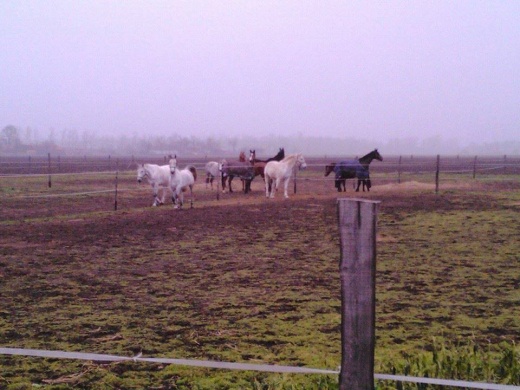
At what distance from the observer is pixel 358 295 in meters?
2.26

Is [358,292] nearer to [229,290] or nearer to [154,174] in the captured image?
[229,290]

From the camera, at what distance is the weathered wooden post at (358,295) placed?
88.4 inches

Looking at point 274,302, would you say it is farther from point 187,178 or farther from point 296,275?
point 187,178

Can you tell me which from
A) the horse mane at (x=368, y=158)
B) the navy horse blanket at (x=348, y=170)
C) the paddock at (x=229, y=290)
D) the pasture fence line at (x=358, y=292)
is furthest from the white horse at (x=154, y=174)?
the pasture fence line at (x=358, y=292)

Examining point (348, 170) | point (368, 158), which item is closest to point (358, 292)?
point (348, 170)

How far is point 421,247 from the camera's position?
8844mm

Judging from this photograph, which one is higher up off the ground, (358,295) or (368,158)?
(368,158)

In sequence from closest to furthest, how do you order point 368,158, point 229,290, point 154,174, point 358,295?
point 358,295 → point 229,290 → point 154,174 → point 368,158

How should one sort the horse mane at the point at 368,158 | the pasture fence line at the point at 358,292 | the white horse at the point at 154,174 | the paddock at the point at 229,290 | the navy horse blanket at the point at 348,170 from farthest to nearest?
the horse mane at the point at 368,158 < the navy horse blanket at the point at 348,170 < the white horse at the point at 154,174 < the paddock at the point at 229,290 < the pasture fence line at the point at 358,292

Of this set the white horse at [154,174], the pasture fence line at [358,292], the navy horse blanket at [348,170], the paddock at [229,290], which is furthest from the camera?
the navy horse blanket at [348,170]

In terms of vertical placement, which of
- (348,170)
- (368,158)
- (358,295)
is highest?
(368,158)

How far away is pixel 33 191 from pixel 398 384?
19514 millimetres

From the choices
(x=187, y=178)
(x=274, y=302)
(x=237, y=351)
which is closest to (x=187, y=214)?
(x=187, y=178)

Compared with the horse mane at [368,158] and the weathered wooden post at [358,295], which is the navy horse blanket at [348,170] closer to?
the horse mane at [368,158]
